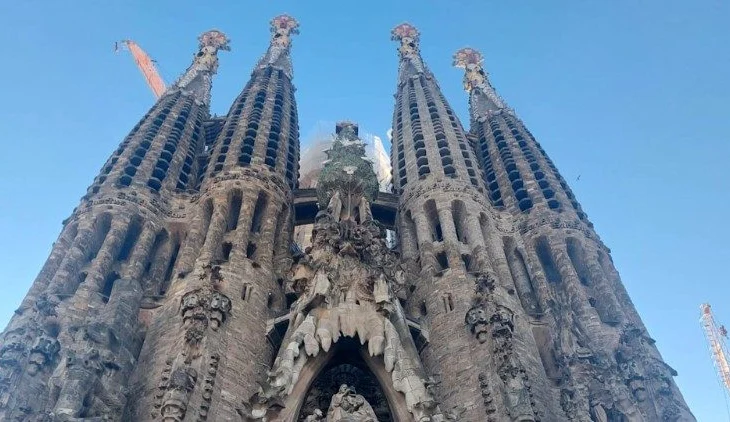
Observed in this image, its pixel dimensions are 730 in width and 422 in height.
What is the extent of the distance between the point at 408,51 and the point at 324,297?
1564 inches

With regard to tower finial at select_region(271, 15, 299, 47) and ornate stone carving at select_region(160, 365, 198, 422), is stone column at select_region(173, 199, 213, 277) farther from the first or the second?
tower finial at select_region(271, 15, 299, 47)

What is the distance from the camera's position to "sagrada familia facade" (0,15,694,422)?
21.1 meters

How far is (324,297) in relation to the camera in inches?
891

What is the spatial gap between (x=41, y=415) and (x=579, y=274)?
21421 mm

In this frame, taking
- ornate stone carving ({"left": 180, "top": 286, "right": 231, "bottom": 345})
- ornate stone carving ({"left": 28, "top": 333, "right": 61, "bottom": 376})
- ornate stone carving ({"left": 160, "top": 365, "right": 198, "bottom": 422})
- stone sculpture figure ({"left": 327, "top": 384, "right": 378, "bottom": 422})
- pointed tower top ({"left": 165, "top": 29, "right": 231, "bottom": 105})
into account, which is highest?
pointed tower top ({"left": 165, "top": 29, "right": 231, "bottom": 105})

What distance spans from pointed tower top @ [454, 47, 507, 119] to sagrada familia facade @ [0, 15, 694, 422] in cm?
788

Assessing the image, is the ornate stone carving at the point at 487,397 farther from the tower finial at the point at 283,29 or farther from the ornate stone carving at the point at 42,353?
the tower finial at the point at 283,29

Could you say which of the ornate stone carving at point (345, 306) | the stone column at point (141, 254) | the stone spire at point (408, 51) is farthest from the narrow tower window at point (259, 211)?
the stone spire at point (408, 51)

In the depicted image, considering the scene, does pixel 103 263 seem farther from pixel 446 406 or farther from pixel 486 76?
pixel 486 76

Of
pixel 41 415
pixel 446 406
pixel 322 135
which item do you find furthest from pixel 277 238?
pixel 322 135

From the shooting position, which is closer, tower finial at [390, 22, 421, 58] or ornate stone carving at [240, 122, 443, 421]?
ornate stone carving at [240, 122, 443, 421]

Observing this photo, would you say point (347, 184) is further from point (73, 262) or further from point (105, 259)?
point (73, 262)

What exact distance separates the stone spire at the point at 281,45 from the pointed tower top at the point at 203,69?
3451 mm

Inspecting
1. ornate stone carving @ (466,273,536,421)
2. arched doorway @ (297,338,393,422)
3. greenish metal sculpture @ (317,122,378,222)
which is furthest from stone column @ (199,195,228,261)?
ornate stone carving @ (466,273,536,421)
